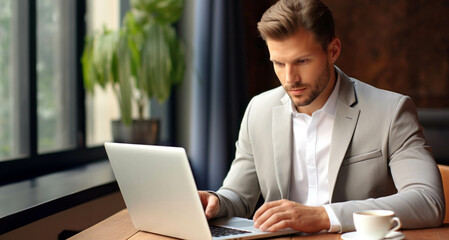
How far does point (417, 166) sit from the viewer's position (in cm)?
152

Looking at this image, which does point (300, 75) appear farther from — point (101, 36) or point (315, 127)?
point (101, 36)

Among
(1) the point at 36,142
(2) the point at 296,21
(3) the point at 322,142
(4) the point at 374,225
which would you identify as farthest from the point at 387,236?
(1) the point at 36,142

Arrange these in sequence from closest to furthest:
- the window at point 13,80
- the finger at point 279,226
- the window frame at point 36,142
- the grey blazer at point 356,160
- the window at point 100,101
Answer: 1. the finger at point 279,226
2. the grey blazer at point 356,160
3. the window frame at point 36,142
4. the window at point 13,80
5. the window at point 100,101

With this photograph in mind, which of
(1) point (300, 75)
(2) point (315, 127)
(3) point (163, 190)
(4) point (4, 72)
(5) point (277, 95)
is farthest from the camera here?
(4) point (4, 72)

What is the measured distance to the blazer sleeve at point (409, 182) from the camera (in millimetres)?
1370

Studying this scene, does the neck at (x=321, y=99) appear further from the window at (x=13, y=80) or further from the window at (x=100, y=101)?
the window at (x=100, y=101)

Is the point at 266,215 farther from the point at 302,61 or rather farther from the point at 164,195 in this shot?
the point at 302,61

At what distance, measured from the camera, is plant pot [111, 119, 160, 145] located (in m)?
2.98

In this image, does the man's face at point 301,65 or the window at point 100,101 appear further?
the window at point 100,101

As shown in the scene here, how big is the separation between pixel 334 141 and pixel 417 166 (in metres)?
0.25

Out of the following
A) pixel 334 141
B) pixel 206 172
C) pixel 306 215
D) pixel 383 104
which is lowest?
pixel 206 172

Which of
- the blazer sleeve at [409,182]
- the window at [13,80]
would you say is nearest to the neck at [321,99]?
the blazer sleeve at [409,182]

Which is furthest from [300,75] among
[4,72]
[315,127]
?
[4,72]

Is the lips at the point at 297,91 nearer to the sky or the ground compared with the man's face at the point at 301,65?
nearer to the ground
